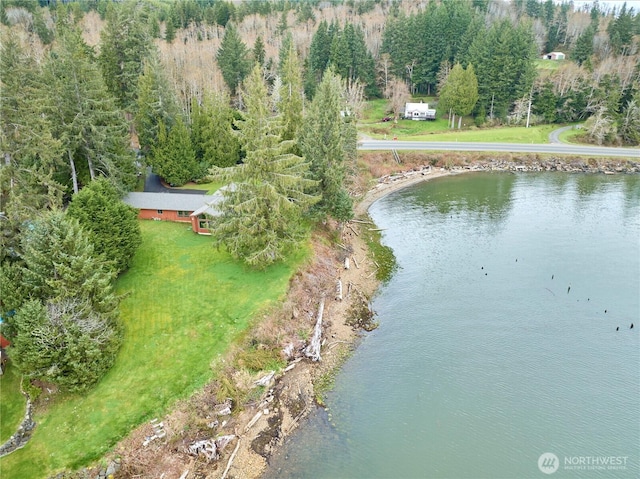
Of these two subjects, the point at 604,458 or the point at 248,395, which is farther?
the point at 248,395

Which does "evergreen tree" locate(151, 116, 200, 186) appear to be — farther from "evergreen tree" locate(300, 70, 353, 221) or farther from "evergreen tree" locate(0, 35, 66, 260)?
"evergreen tree" locate(300, 70, 353, 221)

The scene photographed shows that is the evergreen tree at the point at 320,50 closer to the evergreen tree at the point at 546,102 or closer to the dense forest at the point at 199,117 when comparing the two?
the dense forest at the point at 199,117

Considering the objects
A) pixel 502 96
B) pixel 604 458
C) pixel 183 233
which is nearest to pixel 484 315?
pixel 604 458

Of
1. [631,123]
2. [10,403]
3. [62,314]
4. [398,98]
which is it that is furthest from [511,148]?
[10,403]

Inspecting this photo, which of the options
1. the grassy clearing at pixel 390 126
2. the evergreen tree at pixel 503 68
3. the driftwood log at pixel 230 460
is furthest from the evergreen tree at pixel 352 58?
the driftwood log at pixel 230 460

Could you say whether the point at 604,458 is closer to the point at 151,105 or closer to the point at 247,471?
the point at 247,471

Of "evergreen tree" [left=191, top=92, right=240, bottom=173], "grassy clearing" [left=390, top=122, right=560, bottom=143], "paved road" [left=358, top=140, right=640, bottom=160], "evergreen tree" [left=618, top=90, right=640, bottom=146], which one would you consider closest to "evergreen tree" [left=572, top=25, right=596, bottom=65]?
"evergreen tree" [left=618, top=90, right=640, bottom=146]
